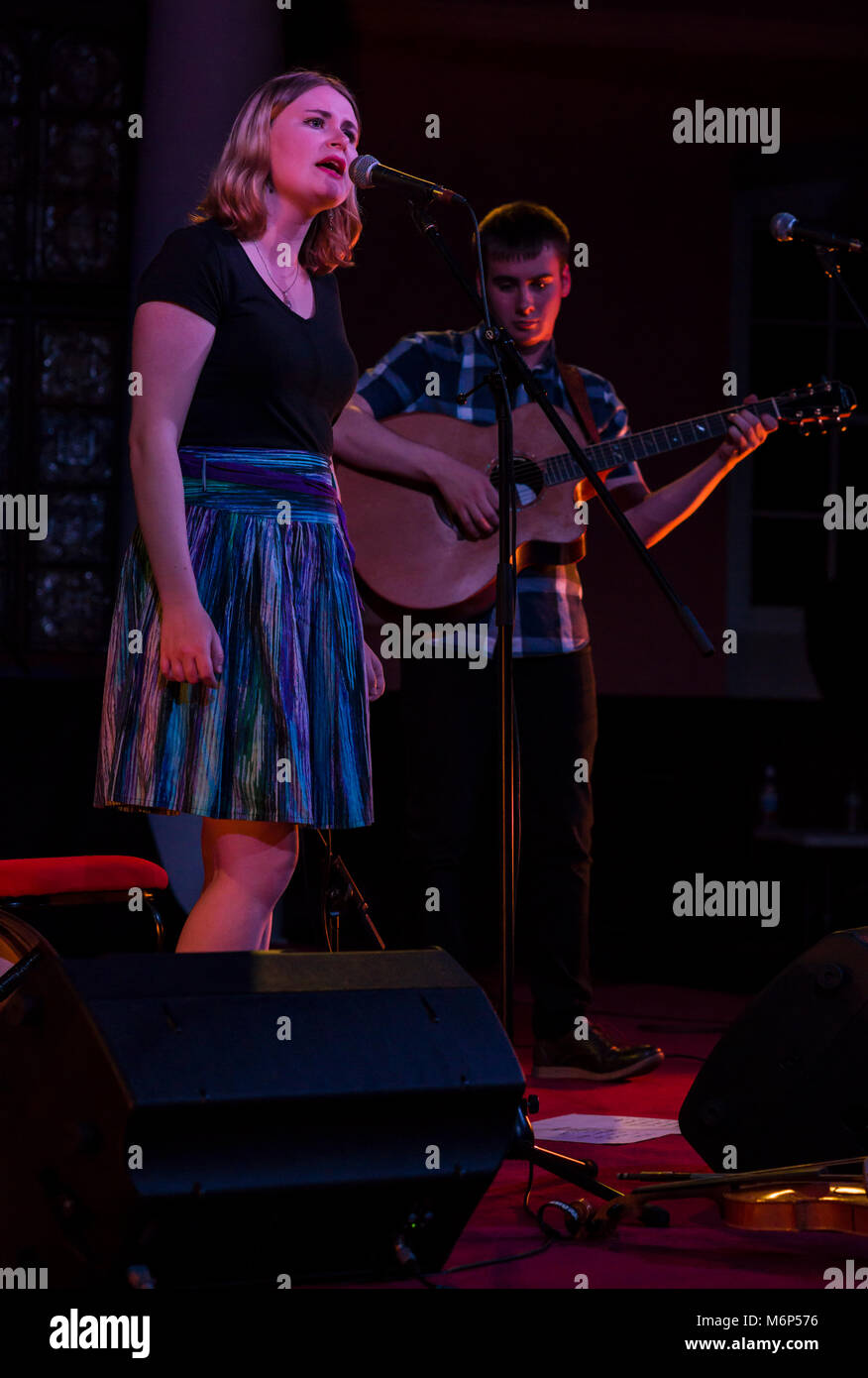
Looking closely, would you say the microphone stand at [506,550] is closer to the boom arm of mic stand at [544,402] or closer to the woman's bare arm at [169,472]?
the boom arm of mic stand at [544,402]

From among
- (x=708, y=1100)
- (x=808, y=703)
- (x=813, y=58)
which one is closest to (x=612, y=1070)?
(x=708, y=1100)

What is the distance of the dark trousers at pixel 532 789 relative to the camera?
350 centimetres

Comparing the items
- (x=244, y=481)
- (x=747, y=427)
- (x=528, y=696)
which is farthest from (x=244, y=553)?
(x=747, y=427)

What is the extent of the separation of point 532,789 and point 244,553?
1.56 metres

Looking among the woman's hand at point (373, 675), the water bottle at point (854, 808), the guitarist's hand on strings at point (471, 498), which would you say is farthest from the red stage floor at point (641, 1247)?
the water bottle at point (854, 808)

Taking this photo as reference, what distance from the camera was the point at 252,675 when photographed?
85.0 inches

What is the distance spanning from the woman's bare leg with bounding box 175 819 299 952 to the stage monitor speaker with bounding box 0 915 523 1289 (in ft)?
0.98

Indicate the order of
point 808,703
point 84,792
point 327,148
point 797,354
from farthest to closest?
point 797,354 → point 808,703 → point 84,792 → point 327,148

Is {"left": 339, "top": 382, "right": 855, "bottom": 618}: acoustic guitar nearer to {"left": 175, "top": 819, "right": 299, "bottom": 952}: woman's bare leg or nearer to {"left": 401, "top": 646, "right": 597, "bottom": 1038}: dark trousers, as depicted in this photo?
{"left": 401, "top": 646, "right": 597, "bottom": 1038}: dark trousers

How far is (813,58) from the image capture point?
6238 mm

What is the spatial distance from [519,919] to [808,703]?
144 centimetres

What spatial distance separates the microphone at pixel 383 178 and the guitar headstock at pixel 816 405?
1.19 metres

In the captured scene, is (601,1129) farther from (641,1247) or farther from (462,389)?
(462,389)
